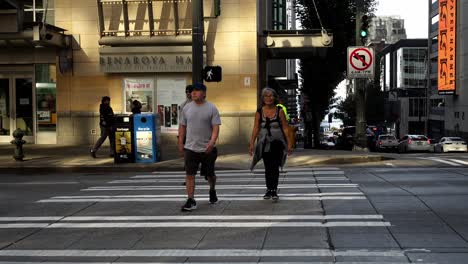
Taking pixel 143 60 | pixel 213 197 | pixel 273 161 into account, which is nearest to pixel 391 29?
pixel 143 60

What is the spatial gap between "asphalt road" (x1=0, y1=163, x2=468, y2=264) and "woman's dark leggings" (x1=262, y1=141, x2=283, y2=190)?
359 mm

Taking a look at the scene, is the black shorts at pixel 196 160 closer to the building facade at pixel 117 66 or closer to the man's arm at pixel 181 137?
the man's arm at pixel 181 137

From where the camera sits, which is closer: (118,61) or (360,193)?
(360,193)

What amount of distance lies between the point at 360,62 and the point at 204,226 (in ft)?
39.2

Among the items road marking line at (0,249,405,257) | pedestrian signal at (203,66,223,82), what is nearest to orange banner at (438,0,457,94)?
pedestrian signal at (203,66,223,82)

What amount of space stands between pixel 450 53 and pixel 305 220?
60.5 meters

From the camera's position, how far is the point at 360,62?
17.8m

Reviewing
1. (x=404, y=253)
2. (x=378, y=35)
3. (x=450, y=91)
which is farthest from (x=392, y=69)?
(x=404, y=253)

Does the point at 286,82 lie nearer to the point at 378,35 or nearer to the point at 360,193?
the point at 360,193

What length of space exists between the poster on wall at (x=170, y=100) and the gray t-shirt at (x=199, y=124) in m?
13.4

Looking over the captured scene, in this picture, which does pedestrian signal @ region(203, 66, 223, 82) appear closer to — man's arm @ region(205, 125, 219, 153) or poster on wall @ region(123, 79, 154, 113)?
man's arm @ region(205, 125, 219, 153)

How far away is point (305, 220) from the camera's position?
7.39 m

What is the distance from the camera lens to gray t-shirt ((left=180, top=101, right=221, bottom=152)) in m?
8.27

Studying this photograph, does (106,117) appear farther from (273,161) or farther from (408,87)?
(408,87)
